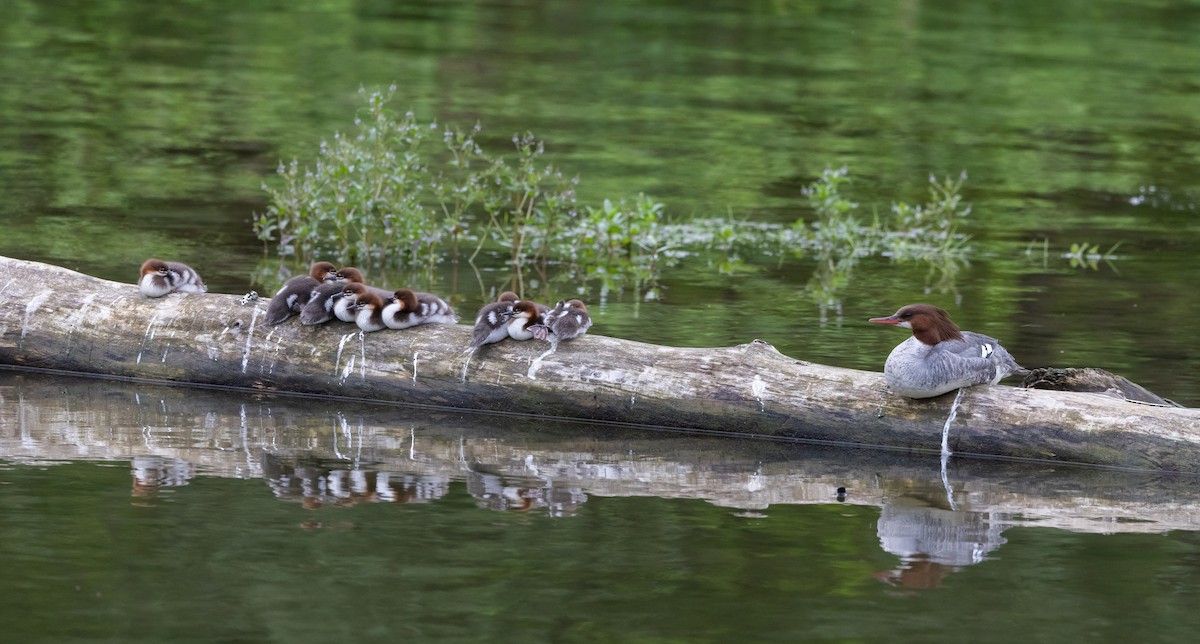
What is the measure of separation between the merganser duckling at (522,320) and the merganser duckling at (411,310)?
2.05 ft

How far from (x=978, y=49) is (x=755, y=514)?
28.1 meters

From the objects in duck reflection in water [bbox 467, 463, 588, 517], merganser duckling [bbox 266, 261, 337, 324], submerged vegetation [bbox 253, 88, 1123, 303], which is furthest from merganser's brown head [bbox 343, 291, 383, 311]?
submerged vegetation [bbox 253, 88, 1123, 303]

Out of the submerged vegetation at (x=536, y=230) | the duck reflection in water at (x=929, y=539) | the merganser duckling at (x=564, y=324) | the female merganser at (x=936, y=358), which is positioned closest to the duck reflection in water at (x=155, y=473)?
the merganser duckling at (x=564, y=324)

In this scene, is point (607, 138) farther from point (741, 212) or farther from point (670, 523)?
point (670, 523)

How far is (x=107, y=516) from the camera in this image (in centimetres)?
838

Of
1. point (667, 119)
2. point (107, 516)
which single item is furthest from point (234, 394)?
point (667, 119)

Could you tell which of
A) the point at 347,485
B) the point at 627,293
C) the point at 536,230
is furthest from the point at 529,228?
the point at 347,485

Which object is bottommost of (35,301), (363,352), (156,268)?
(363,352)

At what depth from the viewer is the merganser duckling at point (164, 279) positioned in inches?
435

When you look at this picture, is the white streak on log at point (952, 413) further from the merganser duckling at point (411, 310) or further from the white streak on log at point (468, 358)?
the merganser duckling at point (411, 310)

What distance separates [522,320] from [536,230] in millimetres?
6430

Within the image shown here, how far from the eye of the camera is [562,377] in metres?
10.4

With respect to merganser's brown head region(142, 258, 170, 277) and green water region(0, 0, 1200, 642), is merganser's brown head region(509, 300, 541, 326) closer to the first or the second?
green water region(0, 0, 1200, 642)

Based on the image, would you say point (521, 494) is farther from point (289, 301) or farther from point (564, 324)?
point (289, 301)
